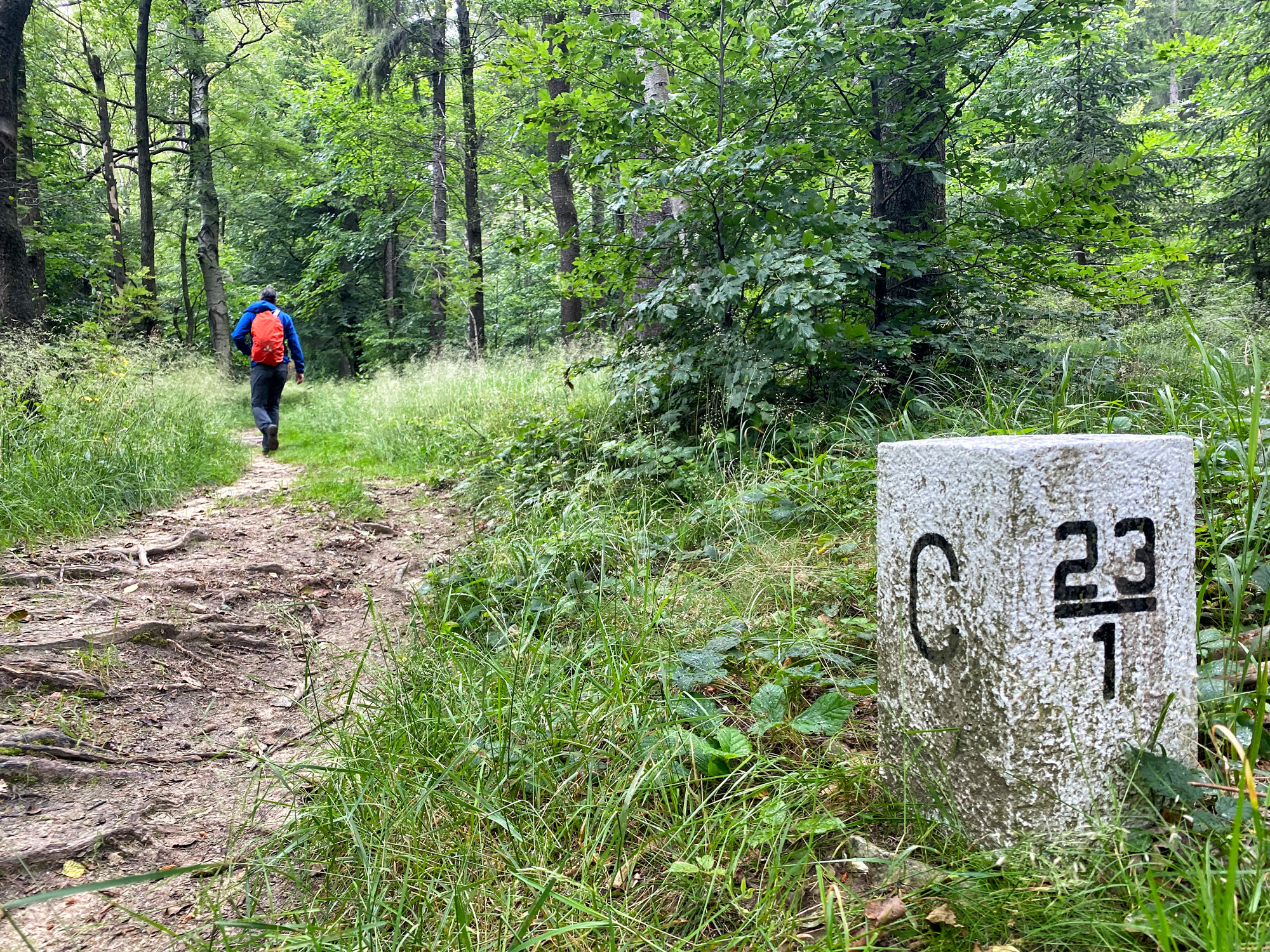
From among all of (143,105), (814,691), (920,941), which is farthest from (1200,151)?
(143,105)

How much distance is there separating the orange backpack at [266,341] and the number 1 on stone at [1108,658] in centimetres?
968

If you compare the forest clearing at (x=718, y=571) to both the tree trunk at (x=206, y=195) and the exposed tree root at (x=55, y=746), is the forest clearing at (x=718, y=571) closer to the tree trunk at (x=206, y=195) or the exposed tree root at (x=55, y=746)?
the exposed tree root at (x=55, y=746)

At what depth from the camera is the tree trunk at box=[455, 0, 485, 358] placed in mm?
14484

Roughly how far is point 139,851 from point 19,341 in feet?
21.7

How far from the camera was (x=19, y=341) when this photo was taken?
21.2 feet

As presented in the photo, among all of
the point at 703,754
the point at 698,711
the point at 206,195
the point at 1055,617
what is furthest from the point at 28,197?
the point at 1055,617

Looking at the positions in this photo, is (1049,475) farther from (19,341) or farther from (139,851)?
(19,341)

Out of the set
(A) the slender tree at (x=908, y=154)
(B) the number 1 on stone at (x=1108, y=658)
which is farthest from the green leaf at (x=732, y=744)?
(A) the slender tree at (x=908, y=154)

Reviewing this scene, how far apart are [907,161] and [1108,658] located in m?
3.79

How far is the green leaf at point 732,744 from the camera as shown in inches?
73.2

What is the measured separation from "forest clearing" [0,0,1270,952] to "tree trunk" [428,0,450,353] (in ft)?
22.7

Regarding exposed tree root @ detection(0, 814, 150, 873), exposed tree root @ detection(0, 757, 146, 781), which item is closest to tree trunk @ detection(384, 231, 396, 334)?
exposed tree root @ detection(0, 757, 146, 781)

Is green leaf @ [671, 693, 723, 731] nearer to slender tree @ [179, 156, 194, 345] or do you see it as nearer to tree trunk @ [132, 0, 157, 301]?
tree trunk @ [132, 0, 157, 301]

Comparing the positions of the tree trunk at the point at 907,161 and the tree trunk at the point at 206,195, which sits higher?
the tree trunk at the point at 206,195
